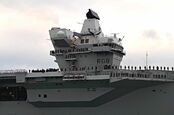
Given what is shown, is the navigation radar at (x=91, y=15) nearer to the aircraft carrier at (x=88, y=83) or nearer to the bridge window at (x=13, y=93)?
the aircraft carrier at (x=88, y=83)

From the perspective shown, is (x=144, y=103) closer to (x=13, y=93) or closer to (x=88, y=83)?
(x=88, y=83)

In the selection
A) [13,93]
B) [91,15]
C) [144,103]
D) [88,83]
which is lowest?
[144,103]

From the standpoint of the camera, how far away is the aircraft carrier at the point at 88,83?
118ft

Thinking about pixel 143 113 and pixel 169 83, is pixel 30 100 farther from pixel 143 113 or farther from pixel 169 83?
pixel 169 83

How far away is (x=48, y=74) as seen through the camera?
124 feet

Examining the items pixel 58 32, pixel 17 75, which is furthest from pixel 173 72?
pixel 17 75

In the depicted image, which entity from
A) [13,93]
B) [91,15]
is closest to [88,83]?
[91,15]

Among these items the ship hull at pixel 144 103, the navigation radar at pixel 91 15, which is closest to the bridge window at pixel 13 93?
the ship hull at pixel 144 103

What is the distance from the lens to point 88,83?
36.3 m

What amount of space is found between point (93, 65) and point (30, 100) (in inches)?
274

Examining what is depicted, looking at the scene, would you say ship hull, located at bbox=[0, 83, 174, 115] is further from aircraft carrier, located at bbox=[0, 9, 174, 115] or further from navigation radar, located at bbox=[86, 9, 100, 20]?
navigation radar, located at bbox=[86, 9, 100, 20]

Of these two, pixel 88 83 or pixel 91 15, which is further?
pixel 91 15

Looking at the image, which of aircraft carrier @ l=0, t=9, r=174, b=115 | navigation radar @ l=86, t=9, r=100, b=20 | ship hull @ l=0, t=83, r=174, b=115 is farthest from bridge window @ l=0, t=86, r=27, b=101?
navigation radar @ l=86, t=9, r=100, b=20

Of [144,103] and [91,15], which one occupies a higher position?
[91,15]
